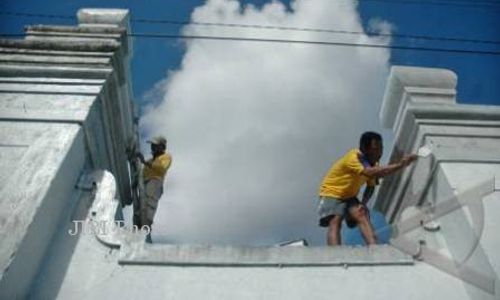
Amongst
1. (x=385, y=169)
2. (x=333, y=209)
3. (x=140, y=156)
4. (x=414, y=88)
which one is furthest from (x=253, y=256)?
(x=414, y=88)

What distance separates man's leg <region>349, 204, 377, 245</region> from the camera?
5469 mm

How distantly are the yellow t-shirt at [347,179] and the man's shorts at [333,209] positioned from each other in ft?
0.16

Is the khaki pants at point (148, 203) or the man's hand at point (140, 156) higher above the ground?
the man's hand at point (140, 156)

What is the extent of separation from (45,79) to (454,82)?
14.1 feet

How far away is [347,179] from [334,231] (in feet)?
1.76

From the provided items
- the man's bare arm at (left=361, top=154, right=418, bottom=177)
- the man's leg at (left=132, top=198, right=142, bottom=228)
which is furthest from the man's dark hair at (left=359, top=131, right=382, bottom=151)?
the man's leg at (left=132, top=198, right=142, bottom=228)

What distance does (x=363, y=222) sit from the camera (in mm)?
5574

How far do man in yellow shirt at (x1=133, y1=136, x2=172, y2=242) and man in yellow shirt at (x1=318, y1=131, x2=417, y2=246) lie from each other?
1796mm

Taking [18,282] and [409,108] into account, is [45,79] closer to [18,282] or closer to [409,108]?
[18,282]

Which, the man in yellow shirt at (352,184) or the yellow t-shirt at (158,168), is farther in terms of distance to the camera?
the yellow t-shirt at (158,168)

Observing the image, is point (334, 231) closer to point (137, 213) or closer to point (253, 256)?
point (253, 256)

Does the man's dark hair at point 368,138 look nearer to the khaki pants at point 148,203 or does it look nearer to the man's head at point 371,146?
the man's head at point 371,146

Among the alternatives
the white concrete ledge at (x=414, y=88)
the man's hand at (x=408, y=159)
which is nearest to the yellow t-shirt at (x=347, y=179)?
the man's hand at (x=408, y=159)

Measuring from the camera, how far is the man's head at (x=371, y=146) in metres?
5.77
